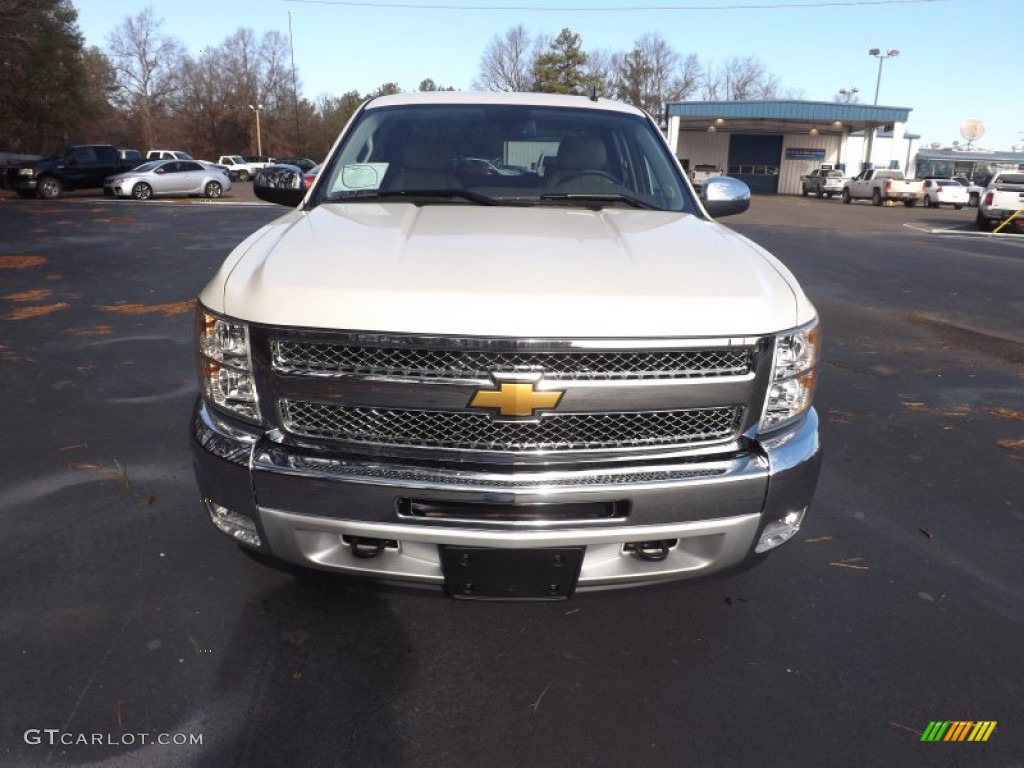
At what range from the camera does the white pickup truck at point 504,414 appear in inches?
80.5

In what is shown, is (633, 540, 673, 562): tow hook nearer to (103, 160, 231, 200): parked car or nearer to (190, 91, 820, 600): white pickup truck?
(190, 91, 820, 600): white pickup truck

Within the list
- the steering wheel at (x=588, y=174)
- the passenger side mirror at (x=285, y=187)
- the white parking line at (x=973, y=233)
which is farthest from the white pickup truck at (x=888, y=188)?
the passenger side mirror at (x=285, y=187)

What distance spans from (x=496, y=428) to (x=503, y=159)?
76.9 inches

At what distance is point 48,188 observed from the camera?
2548 cm

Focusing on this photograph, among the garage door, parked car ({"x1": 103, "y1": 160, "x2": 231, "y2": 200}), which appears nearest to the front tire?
parked car ({"x1": 103, "y1": 160, "x2": 231, "y2": 200})

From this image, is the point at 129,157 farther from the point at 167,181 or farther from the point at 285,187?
the point at 285,187

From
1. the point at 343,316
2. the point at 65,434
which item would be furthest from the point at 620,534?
the point at 65,434

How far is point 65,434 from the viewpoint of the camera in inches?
172

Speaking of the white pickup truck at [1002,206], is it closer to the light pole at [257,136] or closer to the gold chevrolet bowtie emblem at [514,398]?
the gold chevrolet bowtie emblem at [514,398]

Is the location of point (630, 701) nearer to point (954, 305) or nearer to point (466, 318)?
point (466, 318)

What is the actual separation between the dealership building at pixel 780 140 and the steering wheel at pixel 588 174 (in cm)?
4447

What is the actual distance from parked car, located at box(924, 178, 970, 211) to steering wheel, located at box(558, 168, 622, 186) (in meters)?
36.1

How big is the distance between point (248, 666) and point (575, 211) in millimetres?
2095

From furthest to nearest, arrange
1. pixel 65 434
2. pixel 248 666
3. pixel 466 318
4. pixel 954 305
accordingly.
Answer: pixel 954 305
pixel 65 434
pixel 248 666
pixel 466 318
